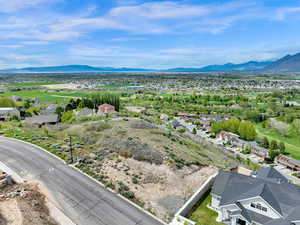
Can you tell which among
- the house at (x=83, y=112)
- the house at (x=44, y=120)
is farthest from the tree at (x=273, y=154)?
the house at (x=44, y=120)

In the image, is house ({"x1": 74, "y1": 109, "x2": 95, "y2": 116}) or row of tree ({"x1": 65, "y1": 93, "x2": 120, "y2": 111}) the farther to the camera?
row of tree ({"x1": 65, "y1": 93, "x2": 120, "y2": 111})

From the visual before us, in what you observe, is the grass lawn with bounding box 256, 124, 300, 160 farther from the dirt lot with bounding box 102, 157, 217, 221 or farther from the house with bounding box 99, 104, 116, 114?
the house with bounding box 99, 104, 116, 114

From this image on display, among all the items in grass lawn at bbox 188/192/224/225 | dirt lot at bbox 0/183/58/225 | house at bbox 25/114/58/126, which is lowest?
grass lawn at bbox 188/192/224/225

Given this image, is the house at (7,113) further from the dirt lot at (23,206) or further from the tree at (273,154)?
the tree at (273,154)

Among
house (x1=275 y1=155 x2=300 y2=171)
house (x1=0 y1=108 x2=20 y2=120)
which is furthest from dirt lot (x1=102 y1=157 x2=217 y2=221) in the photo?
house (x1=0 y1=108 x2=20 y2=120)

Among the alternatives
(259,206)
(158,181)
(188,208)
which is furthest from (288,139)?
(188,208)

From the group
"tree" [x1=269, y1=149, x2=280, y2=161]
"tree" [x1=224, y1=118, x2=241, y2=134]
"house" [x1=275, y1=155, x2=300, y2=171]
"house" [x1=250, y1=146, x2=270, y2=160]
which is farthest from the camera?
"tree" [x1=224, y1=118, x2=241, y2=134]
